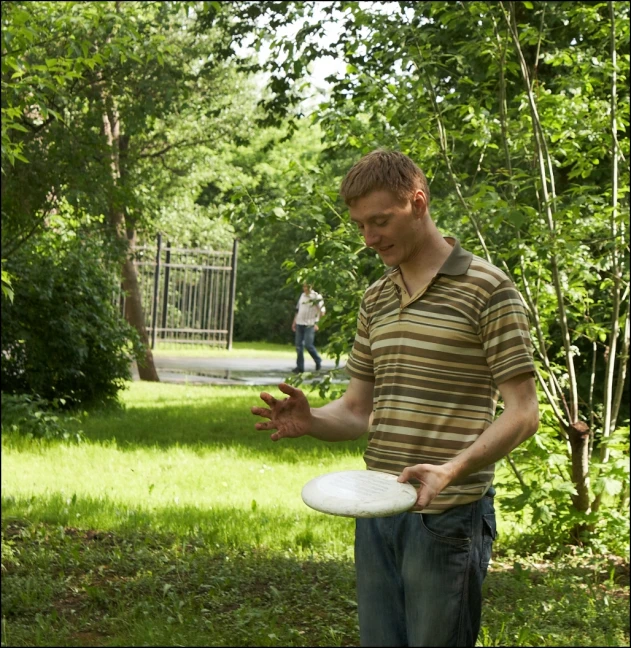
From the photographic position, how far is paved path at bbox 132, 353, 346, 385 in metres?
16.9

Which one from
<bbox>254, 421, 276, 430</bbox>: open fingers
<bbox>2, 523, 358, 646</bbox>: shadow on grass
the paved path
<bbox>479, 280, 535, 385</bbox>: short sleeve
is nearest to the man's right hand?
<bbox>254, 421, 276, 430</bbox>: open fingers

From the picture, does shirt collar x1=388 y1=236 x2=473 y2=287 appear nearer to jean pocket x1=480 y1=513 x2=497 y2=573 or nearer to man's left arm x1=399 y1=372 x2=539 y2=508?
man's left arm x1=399 y1=372 x2=539 y2=508

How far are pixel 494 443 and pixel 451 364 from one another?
0.84 feet

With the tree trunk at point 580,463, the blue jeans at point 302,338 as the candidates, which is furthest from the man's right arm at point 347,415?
the blue jeans at point 302,338

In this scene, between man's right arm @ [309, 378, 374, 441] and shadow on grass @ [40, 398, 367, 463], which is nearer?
man's right arm @ [309, 378, 374, 441]

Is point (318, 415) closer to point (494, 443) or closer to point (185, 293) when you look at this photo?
point (494, 443)

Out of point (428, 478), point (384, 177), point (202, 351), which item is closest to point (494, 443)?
point (428, 478)

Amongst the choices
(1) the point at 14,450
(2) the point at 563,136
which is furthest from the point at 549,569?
(1) the point at 14,450

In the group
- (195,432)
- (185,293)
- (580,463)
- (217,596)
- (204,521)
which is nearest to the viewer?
(217,596)

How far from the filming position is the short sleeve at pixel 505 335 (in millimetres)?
2289

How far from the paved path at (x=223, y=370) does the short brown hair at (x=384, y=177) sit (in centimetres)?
1316

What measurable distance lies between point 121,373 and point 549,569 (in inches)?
284

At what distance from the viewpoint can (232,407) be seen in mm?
12297

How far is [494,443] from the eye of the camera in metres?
2.22
